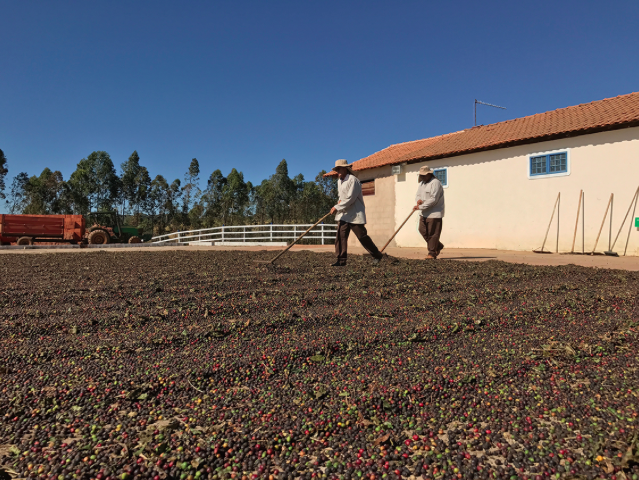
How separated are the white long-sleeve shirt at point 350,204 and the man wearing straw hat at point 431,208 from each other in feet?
5.31

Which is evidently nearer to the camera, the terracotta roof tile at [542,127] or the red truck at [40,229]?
the terracotta roof tile at [542,127]

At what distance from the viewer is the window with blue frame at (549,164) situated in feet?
35.1

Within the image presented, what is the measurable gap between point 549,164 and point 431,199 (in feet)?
16.9

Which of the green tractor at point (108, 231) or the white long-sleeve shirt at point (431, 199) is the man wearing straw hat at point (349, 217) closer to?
the white long-sleeve shirt at point (431, 199)

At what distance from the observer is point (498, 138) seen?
12.4 metres

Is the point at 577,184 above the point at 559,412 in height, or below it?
above

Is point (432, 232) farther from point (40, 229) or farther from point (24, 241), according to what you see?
point (40, 229)

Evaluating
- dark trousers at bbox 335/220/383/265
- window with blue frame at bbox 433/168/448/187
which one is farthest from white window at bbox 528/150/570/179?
dark trousers at bbox 335/220/383/265

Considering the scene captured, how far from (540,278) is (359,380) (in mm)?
3890

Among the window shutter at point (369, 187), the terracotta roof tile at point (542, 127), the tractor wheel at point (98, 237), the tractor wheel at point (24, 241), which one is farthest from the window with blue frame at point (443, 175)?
the tractor wheel at point (24, 241)

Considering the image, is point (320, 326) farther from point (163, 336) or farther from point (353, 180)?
point (353, 180)

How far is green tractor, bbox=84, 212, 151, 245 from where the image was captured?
64.9 feet

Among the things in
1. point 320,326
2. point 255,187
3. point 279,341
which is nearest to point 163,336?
point 279,341

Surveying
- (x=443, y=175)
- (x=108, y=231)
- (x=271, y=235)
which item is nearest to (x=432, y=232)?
(x=443, y=175)
